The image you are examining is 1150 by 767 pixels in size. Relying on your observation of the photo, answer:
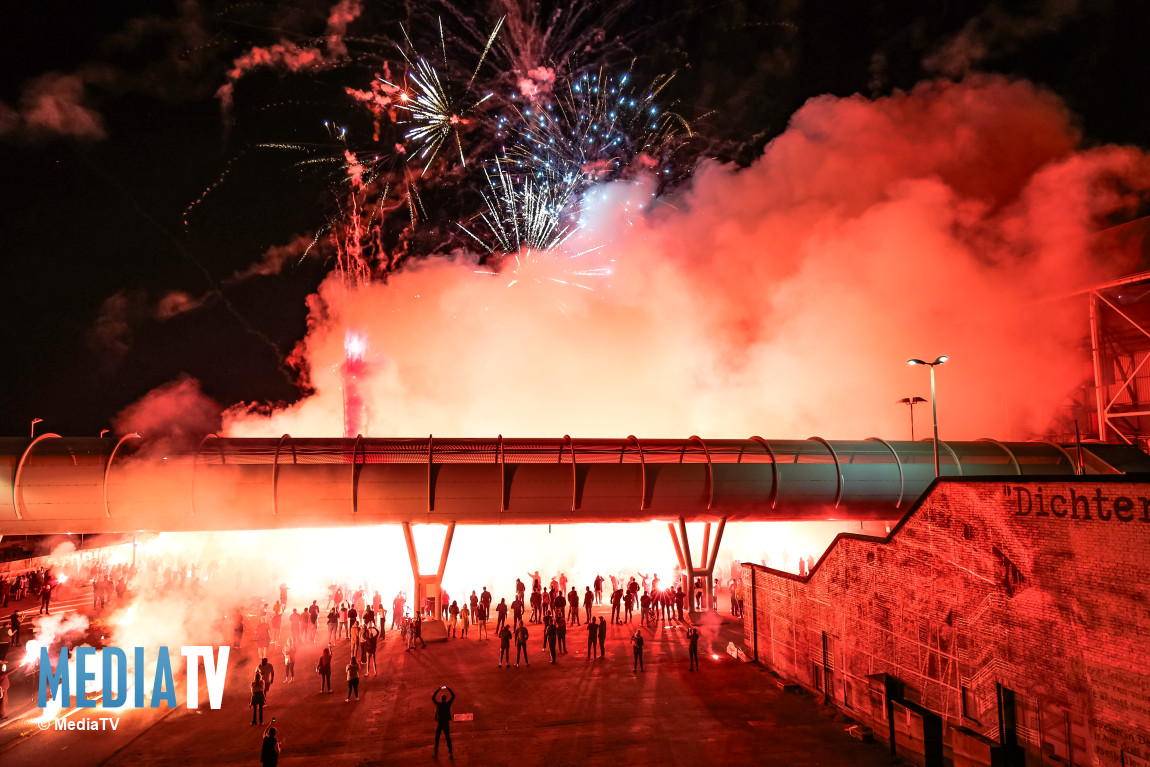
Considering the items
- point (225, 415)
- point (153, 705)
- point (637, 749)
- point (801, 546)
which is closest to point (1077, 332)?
point (801, 546)

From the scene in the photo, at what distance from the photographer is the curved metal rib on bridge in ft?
60.5

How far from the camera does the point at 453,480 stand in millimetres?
19891

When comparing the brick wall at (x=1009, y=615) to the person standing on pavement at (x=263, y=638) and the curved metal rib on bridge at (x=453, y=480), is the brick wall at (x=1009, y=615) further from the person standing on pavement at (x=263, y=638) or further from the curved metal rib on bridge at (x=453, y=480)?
the person standing on pavement at (x=263, y=638)

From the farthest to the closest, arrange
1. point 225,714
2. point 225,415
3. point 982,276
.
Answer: point 225,415 → point 982,276 → point 225,714

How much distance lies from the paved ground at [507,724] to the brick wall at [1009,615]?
5.53 ft

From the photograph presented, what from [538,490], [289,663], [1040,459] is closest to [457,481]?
[538,490]

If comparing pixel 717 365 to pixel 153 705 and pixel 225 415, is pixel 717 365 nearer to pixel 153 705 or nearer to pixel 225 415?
pixel 153 705

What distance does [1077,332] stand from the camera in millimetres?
30125

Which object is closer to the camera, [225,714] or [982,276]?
[225,714]

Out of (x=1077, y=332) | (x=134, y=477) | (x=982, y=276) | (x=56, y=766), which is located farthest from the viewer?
(x=982, y=276)

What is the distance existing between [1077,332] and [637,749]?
31.4 meters

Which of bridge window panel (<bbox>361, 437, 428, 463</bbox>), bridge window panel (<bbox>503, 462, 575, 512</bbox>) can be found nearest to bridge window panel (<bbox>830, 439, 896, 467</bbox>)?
bridge window panel (<bbox>503, 462, 575, 512</bbox>)

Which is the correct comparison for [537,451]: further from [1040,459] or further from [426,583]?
[1040,459]

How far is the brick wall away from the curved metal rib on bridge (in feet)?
26.1
